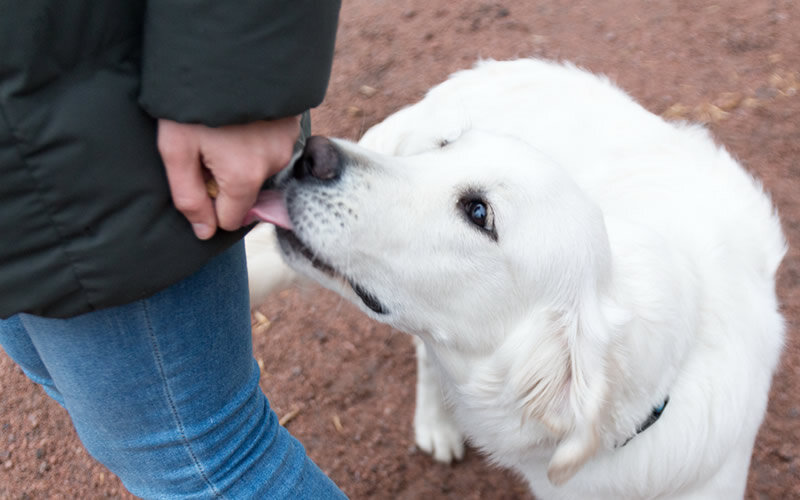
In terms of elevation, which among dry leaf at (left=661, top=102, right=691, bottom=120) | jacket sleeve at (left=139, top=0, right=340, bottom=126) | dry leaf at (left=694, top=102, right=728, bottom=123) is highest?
jacket sleeve at (left=139, top=0, right=340, bottom=126)

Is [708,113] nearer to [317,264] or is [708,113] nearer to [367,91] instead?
[367,91]

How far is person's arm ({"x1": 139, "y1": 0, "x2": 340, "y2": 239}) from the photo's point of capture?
0.88m

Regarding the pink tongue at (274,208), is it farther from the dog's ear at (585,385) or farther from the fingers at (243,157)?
the dog's ear at (585,385)

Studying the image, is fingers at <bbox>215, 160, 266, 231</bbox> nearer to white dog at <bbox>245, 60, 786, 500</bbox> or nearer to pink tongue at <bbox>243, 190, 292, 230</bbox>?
pink tongue at <bbox>243, 190, 292, 230</bbox>

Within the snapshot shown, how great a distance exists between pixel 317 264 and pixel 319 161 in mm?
246

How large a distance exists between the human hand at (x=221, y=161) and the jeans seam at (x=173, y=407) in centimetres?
22

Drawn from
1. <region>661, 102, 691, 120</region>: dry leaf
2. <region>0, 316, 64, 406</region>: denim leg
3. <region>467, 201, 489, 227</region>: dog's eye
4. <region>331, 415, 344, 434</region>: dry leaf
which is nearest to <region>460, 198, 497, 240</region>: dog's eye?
<region>467, 201, 489, 227</region>: dog's eye

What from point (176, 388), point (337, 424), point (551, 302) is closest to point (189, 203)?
point (176, 388)

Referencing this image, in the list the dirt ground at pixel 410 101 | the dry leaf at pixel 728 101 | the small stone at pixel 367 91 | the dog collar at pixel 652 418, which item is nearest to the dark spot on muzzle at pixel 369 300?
the dog collar at pixel 652 418

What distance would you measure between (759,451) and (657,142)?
119 cm

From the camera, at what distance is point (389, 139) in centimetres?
250

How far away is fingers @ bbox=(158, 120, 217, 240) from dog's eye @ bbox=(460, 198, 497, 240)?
0.65 metres

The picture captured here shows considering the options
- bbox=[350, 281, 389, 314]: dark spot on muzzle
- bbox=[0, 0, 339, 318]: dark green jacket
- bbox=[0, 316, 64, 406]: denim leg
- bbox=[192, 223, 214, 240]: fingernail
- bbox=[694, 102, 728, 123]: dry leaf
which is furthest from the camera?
bbox=[694, 102, 728, 123]: dry leaf

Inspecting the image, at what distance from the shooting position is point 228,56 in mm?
896
